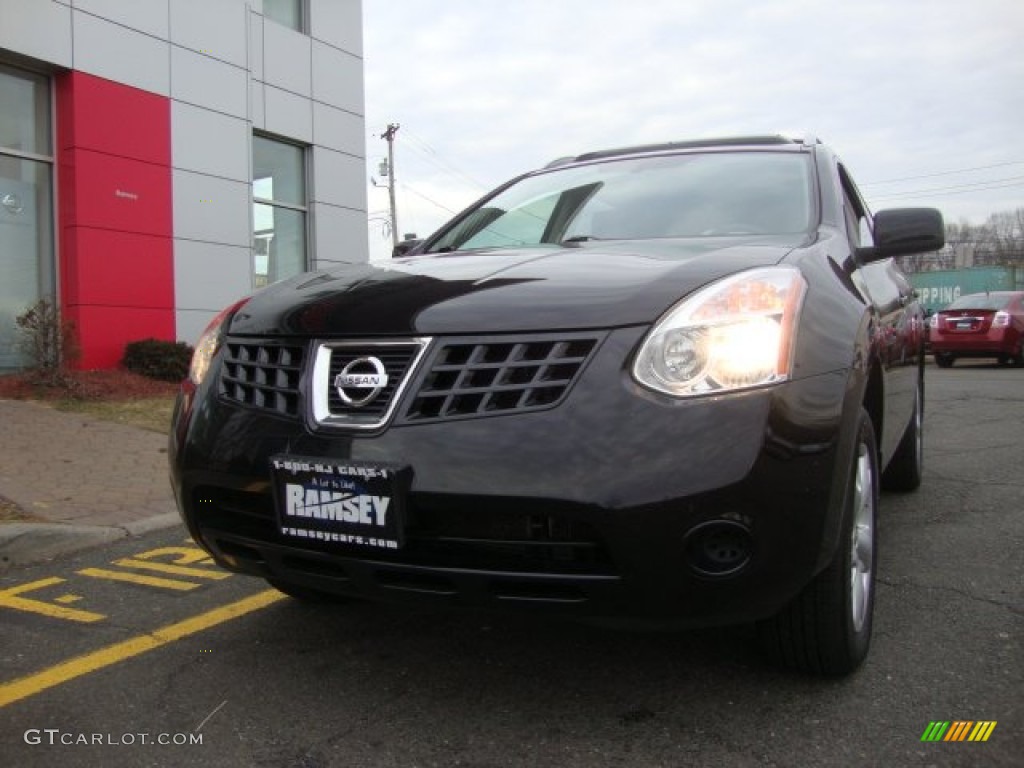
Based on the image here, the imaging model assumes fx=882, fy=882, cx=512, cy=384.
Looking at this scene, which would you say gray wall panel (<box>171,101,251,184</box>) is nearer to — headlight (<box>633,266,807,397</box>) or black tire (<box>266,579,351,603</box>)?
black tire (<box>266,579,351,603</box>)

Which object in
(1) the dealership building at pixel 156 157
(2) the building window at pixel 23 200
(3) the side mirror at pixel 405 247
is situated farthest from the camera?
(1) the dealership building at pixel 156 157

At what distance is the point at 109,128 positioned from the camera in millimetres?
10562

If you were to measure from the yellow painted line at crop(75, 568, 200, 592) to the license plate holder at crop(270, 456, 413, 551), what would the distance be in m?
1.66

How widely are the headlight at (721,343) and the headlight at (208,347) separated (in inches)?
52.9

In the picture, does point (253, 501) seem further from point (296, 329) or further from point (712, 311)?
point (712, 311)

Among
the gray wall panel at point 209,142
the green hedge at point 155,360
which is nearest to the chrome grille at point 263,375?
the green hedge at point 155,360

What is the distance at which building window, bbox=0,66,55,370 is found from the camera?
9.99 m

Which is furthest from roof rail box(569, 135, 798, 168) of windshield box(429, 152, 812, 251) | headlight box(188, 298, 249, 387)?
headlight box(188, 298, 249, 387)

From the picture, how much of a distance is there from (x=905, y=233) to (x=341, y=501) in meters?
2.15

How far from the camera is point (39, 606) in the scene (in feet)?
11.1

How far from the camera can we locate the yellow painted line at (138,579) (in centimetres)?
361

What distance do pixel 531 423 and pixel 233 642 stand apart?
153 cm

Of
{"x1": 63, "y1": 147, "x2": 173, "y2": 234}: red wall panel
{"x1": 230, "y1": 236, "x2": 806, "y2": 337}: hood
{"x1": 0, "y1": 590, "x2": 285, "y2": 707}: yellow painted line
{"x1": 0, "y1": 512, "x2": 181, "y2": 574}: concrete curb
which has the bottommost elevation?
{"x1": 0, "y1": 590, "x2": 285, "y2": 707}: yellow painted line

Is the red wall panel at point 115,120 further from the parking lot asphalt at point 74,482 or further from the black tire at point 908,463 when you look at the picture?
the black tire at point 908,463
